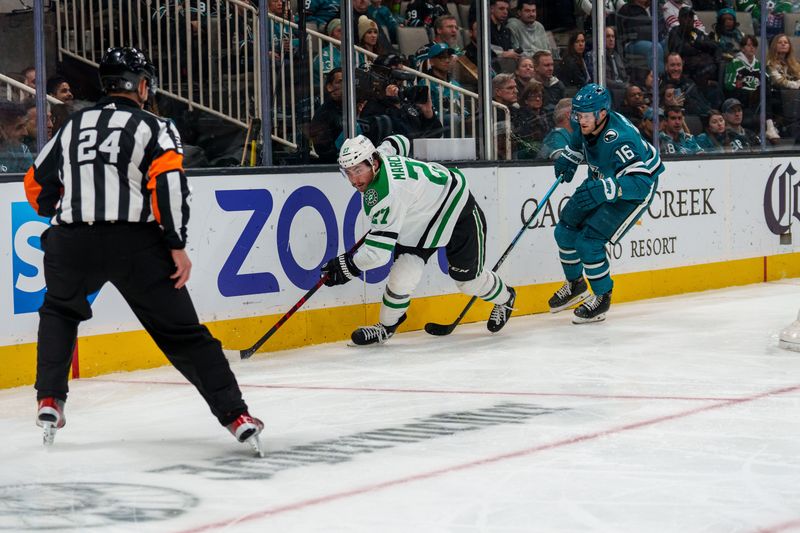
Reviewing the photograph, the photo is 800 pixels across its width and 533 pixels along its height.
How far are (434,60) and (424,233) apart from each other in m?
1.29

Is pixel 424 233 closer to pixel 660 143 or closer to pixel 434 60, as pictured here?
pixel 434 60

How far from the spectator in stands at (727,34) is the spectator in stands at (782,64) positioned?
0.95 feet

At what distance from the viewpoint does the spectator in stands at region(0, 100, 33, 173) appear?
16.8 feet

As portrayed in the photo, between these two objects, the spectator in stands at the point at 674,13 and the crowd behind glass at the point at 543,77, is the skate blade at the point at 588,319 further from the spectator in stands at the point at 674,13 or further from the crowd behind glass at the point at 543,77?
the spectator in stands at the point at 674,13

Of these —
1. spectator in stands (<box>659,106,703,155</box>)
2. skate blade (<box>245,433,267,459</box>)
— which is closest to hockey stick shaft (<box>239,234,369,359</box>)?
skate blade (<box>245,433,267,459</box>)

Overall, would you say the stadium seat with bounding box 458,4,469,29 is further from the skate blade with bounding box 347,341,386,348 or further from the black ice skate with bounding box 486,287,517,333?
the skate blade with bounding box 347,341,386,348

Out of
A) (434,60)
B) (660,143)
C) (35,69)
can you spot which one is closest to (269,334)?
(35,69)

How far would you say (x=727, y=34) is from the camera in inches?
356

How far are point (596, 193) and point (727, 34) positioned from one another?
2.92 metres

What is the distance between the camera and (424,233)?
6172 millimetres

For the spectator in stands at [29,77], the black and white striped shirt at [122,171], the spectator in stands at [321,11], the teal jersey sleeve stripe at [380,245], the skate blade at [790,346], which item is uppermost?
the spectator in stands at [321,11]

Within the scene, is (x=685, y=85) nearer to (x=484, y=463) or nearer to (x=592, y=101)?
(x=592, y=101)

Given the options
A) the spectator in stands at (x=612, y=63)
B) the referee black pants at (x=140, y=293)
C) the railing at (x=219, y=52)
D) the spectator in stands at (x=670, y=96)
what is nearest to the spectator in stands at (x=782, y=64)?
the spectator in stands at (x=670, y=96)

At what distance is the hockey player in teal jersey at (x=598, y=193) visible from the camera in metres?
6.56
